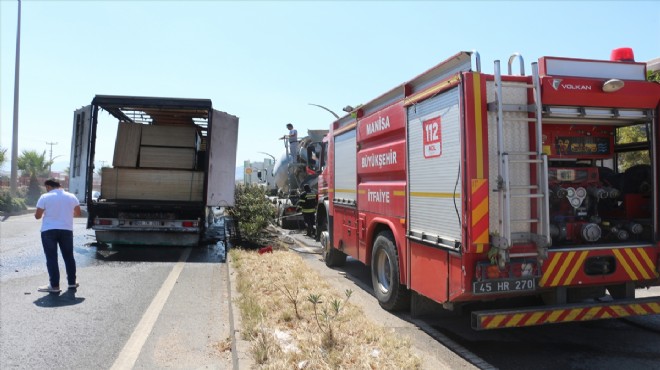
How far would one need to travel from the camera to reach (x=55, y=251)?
261 inches

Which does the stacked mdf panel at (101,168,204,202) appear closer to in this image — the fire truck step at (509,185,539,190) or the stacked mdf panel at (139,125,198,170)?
the stacked mdf panel at (139,125,198,170)

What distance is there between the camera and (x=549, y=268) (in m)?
4.20

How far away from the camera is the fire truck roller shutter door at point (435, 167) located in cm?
421

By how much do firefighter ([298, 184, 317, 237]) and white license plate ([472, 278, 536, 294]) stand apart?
8975 mm

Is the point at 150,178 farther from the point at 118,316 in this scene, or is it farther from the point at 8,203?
the point at 8,203

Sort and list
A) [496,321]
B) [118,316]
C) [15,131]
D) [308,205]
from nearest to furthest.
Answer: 1. [496,321]
2. [118,316]
3. [308,205]
4. [15,131]

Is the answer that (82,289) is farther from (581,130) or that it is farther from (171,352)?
(581,130)

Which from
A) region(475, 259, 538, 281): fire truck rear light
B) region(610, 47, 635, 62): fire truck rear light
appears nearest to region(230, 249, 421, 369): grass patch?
region(475, 259, 538, 281): fire truck rear light

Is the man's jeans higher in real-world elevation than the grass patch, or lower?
higher

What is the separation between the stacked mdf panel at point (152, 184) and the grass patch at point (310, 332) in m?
5.07

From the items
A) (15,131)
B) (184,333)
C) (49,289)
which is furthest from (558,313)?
(15,131)

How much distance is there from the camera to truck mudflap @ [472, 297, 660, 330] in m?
4.02

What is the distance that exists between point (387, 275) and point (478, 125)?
2637mm

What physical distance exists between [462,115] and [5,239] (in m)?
13.0
